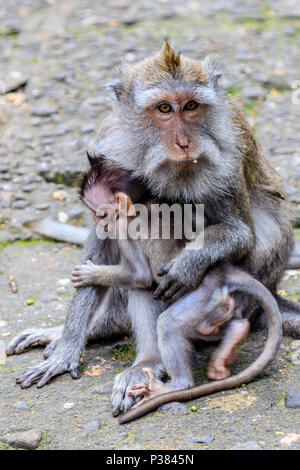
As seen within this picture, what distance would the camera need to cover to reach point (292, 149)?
7.74 metres

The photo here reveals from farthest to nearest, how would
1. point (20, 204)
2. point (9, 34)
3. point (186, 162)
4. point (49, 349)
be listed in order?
point (9, 34)
point (20, 204)
point (49, 349)
point (186, 162)

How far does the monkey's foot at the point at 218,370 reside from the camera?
4605 millimetres

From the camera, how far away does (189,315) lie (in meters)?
4.63

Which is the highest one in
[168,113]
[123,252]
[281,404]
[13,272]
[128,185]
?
[168,113]

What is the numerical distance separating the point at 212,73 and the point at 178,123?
0.59 metres

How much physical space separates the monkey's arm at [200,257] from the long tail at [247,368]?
7.8 inches

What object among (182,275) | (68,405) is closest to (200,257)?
(182,275)

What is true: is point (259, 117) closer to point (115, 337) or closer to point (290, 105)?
point (290, 105)

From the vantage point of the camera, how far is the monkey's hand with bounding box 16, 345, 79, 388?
4.94 meters

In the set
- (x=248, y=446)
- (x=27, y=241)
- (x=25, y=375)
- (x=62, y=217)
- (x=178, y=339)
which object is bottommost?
(x=27, y=241)

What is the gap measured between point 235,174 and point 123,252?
92 centimetres

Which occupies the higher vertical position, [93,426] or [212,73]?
[212,73]

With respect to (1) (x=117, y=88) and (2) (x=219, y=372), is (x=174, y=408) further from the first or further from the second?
(1) (x=117, y=88)

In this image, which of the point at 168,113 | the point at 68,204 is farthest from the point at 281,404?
the point at 68,204
